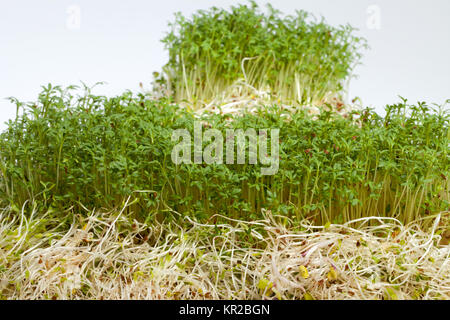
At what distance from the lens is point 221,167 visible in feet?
6.61

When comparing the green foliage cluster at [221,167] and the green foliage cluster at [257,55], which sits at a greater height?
the green foliage cluster at [257,55]

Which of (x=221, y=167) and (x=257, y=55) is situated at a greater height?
(x=257, y=55)

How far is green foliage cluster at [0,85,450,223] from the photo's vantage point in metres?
2.07

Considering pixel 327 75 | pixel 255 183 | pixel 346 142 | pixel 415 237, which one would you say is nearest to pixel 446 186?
pixel 415 237

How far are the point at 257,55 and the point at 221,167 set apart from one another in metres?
1.62

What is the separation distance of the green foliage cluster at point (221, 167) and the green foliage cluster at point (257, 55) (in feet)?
3.52

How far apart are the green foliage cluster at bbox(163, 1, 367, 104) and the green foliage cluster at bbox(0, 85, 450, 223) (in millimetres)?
1074

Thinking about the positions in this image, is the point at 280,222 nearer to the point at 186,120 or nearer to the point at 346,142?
the point at 346,142

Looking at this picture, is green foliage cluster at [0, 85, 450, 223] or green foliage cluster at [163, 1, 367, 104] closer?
green foliage cluster at [0, 85, 450, 223]

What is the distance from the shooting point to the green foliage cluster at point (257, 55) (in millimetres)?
3364

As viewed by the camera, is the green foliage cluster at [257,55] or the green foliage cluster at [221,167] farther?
the green foliage cluster at [257,55]

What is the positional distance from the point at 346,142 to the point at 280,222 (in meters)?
0.43

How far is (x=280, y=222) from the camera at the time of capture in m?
2.08

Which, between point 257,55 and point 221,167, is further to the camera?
point 257,55
